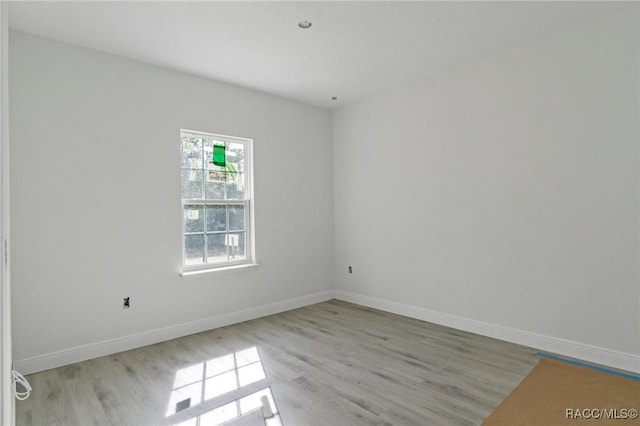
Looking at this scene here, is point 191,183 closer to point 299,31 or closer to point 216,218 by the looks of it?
point 216,218

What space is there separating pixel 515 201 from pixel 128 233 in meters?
3.74

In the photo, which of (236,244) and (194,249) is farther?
(236,244)

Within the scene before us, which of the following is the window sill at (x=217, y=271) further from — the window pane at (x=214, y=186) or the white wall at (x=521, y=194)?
the white wall at (x=521, y=194)

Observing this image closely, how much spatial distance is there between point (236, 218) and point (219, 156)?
0.76m

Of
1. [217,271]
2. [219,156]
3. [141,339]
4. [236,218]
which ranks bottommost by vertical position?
[141,339]

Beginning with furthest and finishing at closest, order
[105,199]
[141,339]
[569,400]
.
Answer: [141,339], [105,199], [569,400]

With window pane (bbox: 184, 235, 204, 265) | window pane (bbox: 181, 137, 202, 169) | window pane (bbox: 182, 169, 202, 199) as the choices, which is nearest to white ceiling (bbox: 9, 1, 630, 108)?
window pane (bbox: 181, 137, 202, 169)

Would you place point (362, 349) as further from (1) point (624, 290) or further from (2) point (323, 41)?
(2) point (323, 41)

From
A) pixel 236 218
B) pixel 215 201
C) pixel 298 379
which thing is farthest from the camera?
pixel 236 218

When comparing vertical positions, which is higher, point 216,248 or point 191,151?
point 191,151

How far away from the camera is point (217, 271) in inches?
166

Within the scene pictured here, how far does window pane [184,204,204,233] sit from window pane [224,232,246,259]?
1.23 ft

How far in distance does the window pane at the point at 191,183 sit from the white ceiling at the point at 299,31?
1.07 m

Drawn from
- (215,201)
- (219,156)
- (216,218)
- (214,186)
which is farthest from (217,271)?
(219,156)
